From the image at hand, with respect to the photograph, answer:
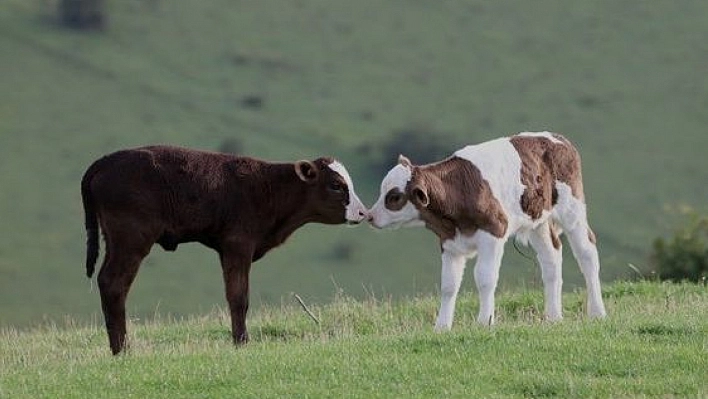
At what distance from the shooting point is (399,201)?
1802 cm

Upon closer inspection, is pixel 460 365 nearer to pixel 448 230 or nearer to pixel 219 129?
pixel 448 230

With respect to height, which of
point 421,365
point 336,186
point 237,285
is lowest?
point 421,365

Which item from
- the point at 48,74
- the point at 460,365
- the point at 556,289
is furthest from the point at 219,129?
the point at 460,365

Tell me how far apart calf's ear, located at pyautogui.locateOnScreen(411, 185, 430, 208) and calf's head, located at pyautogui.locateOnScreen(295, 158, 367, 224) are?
1.13m

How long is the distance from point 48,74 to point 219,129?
8.98m

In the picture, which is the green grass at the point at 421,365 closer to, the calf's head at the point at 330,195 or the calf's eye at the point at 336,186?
the calf's head at the point at 330,195

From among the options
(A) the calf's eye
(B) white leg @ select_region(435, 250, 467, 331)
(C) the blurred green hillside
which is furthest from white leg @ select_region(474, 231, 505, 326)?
(C) the blurred green hillside

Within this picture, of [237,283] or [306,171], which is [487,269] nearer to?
[306,171]

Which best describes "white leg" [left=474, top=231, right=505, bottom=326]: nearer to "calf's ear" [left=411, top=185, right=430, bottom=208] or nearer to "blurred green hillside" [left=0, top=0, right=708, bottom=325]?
"calf's ear" [left=411, top=185, right=430, bottom=208]

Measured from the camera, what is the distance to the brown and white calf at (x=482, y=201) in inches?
702

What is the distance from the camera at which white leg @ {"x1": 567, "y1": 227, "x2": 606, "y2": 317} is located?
1906 cm

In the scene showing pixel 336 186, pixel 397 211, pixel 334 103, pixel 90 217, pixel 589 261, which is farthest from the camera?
pixel 334 103

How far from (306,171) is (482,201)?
84.7 inches

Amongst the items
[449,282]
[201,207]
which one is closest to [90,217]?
[201,207]
